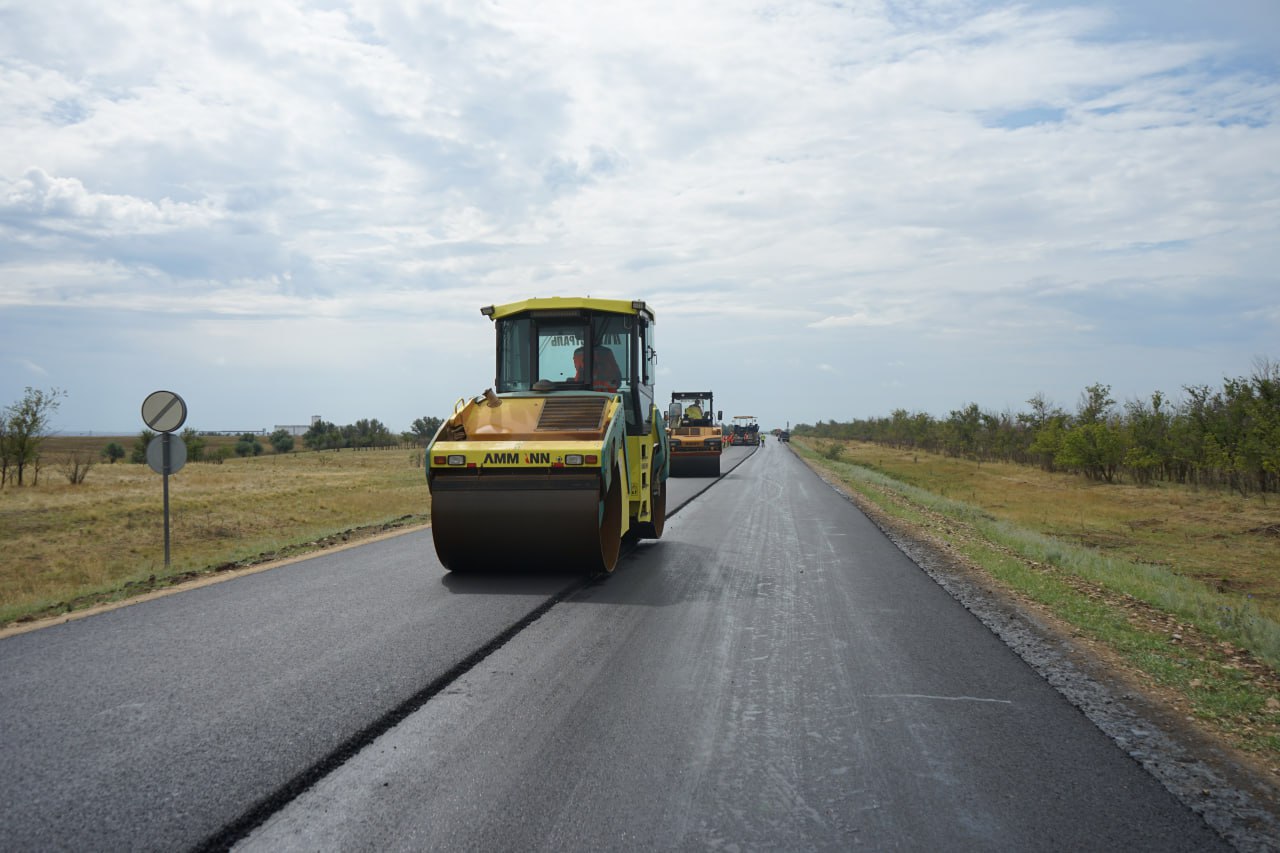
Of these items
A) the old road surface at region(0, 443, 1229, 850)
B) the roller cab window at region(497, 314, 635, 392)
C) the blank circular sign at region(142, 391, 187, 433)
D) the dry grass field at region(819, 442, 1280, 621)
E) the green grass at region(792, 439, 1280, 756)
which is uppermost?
the roller cab window at region(497, 314, 635, 392)

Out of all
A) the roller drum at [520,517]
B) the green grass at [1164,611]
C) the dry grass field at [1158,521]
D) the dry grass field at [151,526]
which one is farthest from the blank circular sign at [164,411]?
the dry grass field at [1158,521]

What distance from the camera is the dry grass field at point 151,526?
11.1 meters

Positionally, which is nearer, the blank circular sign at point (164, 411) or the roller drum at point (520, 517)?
the roller drum at point (520, 517)

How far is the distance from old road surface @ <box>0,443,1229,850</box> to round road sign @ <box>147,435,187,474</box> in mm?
4254

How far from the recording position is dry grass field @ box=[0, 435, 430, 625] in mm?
11066

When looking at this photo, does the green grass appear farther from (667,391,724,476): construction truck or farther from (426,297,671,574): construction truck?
(667,391,724,476): construction truck

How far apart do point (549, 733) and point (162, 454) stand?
964cm

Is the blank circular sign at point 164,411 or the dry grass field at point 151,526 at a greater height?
the blank circular sign at point 164,411

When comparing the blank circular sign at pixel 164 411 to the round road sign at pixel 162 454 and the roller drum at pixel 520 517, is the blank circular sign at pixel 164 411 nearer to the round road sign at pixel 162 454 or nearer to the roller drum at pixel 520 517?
the round road sign at pixel 162 454

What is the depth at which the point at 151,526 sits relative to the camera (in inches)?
793

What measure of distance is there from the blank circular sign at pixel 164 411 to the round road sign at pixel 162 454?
166 millimetres

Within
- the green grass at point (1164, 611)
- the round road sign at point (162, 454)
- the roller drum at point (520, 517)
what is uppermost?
the round road sign at point (162, 454)

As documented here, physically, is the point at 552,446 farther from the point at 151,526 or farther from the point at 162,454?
the point at 151,526

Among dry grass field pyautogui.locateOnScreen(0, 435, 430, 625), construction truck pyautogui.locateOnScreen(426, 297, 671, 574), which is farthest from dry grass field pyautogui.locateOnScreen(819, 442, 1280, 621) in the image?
dry grass field pyautogui.locateOnScreen(0, 435, 430, 625)
